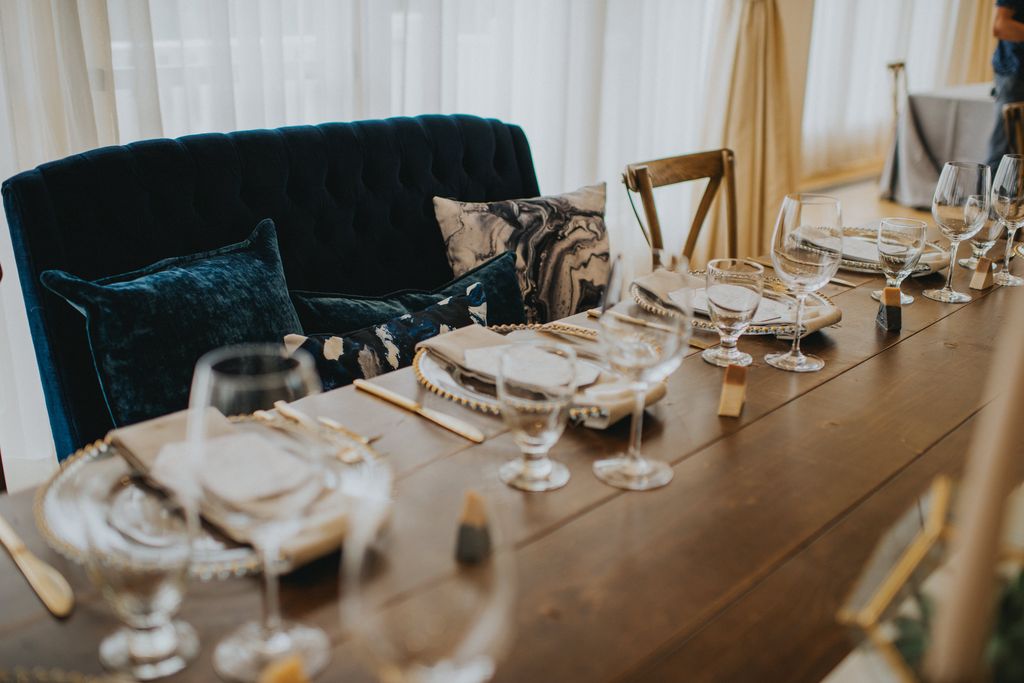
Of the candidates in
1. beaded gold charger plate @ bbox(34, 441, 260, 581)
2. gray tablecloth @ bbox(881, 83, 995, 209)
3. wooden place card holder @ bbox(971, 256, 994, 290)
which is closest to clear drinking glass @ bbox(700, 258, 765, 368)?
wooden place card holder @ bbox(971, 256, 994, 290)

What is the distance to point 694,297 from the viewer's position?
155cm

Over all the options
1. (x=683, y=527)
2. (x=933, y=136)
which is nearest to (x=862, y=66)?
(x=933, y=136)

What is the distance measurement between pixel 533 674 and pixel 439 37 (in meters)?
2.63

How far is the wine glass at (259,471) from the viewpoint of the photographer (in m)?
0.71

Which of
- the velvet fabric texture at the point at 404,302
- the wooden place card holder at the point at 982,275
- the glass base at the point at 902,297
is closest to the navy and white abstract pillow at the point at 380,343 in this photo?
the velvet fabric texture at the point at 404,302

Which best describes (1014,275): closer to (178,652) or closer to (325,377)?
(325,377)

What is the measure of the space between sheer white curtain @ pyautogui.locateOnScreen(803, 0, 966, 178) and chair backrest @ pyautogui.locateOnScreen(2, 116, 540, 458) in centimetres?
429

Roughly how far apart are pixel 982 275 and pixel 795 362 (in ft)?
2.12

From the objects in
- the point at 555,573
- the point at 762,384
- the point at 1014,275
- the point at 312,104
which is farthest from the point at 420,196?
the point at 555,573

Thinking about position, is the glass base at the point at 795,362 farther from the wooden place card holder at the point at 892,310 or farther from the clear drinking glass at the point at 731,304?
the wooden place card holder at the point at 892,310

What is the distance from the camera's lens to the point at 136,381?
5.11 ft

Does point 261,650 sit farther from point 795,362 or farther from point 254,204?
point 254,204

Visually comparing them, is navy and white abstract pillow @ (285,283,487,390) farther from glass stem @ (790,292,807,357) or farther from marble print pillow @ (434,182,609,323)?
glass stem @ (790,292,807,357)

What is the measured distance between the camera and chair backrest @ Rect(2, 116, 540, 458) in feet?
5.32
